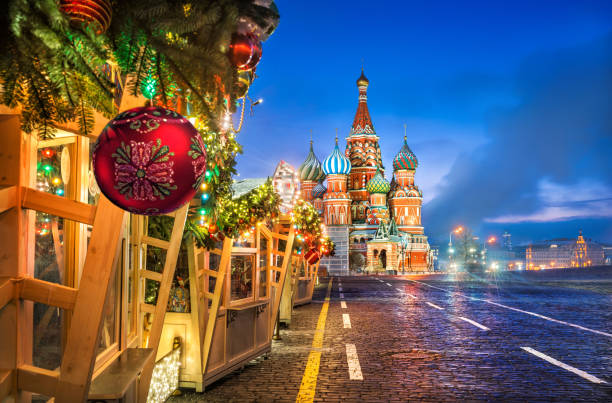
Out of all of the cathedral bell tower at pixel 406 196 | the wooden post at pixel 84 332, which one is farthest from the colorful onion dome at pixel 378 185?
the wooden post at pixel 84 332

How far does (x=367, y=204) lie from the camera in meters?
97.4

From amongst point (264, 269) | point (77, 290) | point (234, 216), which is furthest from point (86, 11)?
point (264, 269)

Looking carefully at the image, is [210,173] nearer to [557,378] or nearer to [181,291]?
[181,291]

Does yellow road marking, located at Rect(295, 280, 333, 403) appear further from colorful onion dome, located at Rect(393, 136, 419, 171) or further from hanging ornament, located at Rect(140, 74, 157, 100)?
colorful onion dome, located at Rect(393, 136, 419, 171)

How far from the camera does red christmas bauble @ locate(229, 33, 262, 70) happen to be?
3.13 metres

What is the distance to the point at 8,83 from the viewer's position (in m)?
2.33

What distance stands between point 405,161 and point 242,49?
94396 mm

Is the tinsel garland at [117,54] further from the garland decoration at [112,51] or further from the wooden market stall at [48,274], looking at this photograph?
the wooden market stall at [48,274]

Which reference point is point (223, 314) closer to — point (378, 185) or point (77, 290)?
point (77, 290)

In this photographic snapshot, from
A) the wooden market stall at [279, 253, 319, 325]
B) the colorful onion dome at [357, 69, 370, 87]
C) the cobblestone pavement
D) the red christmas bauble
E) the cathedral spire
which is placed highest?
the colorful onion dome at [357, 69, 370, 87]

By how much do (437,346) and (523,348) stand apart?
1.59 meters

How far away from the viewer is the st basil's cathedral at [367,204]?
8694 centimetres

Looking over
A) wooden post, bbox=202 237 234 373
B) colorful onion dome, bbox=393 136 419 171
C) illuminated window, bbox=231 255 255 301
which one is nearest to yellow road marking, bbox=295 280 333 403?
wooden post, bbox=202 237 234 373

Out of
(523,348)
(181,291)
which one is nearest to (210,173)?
(181,291)
